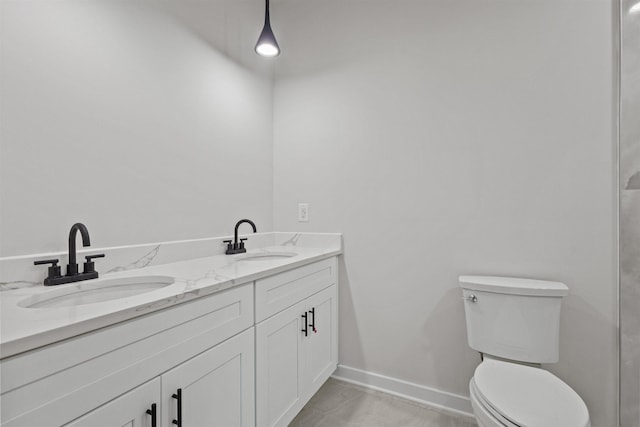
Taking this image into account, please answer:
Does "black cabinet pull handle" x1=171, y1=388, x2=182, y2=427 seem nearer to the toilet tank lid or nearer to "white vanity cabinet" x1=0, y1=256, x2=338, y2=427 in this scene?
"white vanity cabinet" x1=0, y1=256, x2=338, y2=427

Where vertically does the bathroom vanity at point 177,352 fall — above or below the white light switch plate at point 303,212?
below

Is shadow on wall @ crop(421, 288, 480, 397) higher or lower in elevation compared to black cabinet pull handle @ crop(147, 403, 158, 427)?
lower

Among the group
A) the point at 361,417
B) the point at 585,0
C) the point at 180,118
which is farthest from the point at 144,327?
the point at 585,0

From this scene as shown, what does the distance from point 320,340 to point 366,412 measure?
47 cm

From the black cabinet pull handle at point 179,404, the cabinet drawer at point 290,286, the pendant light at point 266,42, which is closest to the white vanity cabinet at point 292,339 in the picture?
the cabinet drawer at point 290,286

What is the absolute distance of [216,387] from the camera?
101 cm

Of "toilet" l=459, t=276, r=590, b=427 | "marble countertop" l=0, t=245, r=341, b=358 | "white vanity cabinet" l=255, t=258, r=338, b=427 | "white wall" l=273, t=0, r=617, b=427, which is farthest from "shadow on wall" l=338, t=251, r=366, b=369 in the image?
"toilet" l=459, t=276, r=590, b=427

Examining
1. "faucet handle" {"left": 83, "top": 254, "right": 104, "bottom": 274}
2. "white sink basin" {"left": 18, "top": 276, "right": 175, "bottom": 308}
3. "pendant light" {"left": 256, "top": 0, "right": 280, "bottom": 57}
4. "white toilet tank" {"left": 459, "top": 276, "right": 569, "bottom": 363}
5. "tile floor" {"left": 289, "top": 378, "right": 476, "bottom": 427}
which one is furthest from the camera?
"pendant light" {"left": 256, "top": 0, "right": 280, "bottom": 57}

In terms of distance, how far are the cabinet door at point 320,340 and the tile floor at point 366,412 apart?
147mm

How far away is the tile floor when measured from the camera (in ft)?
5.16

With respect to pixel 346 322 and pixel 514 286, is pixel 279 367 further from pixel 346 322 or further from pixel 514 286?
pixel 514 286

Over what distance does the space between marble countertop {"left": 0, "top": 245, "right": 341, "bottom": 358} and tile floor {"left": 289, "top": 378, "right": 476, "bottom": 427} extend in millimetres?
890

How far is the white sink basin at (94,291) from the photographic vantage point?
94 centimetres

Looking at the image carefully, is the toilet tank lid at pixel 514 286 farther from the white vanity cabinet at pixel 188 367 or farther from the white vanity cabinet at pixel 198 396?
the white vanity cabinet at pixel 198 396
